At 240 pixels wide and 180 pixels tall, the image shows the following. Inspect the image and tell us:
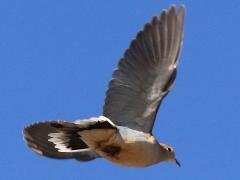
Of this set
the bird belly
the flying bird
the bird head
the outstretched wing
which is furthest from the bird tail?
the bird head

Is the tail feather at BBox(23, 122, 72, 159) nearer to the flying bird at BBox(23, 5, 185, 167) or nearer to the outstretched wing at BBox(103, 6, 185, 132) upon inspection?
the flying bird at BBox(23, 5, 185, 167)

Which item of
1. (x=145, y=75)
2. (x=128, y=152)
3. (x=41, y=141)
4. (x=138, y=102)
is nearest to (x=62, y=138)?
(x=128, y=152)

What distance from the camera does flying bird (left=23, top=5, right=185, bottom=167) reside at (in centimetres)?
1492

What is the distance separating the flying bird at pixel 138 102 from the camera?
14.9 meters

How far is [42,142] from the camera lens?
16.6 m

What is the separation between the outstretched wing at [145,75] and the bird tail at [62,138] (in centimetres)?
92

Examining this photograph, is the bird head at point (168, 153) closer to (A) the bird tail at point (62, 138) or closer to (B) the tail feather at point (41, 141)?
(A) the bird tail at point (62, 138)

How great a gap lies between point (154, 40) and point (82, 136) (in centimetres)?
256

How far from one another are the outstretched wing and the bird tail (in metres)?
0.92

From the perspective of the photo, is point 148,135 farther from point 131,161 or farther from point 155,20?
point 155,20

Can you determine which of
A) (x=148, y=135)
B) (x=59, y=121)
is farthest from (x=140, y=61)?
(x=59, y=121)

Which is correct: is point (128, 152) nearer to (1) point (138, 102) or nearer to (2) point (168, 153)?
(1) point (138, 102)

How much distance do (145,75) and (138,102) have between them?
501mm

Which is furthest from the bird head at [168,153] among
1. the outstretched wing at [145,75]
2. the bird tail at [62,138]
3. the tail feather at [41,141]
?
the tail feather at [41,141]
